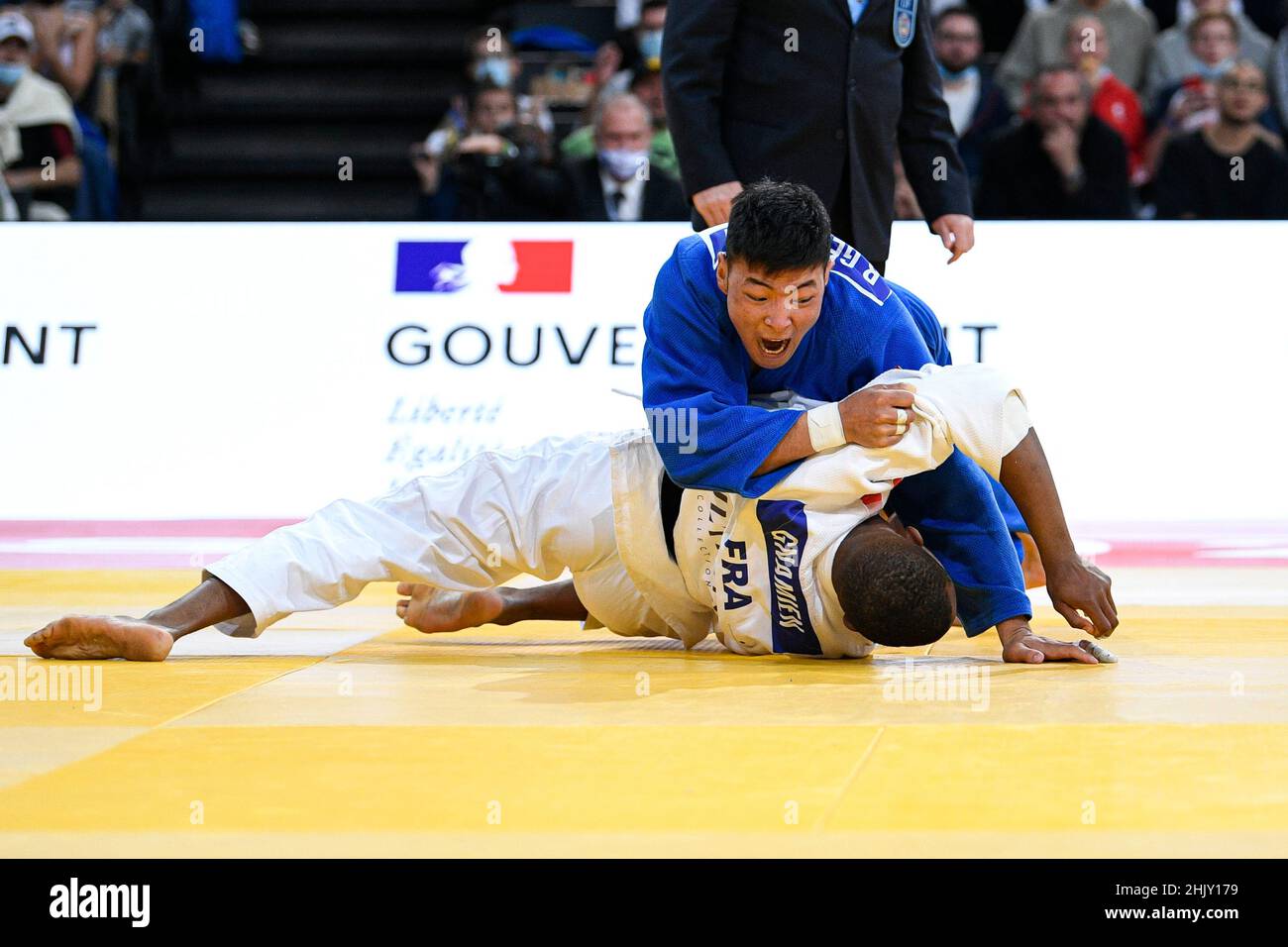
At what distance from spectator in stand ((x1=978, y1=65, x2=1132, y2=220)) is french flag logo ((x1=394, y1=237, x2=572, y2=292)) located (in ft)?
8.28

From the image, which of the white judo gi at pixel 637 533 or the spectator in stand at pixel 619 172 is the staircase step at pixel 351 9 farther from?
the white judo gi at pixel 637 533

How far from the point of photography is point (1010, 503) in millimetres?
4145

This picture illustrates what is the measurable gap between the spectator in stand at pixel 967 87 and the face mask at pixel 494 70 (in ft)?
7.49

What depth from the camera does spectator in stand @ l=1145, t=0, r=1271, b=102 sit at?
8828 millimetres

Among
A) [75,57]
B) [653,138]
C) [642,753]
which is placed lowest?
[642,753]

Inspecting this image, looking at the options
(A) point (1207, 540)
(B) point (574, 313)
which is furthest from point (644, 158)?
(A) point (1207, 540)

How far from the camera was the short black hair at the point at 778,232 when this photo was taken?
325 centimetres

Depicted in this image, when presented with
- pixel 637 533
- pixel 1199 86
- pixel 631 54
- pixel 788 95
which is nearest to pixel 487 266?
pixel 788 95

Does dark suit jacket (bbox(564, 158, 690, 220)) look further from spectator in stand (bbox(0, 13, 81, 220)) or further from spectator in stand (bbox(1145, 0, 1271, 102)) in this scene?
spectator in stand (bbox(1145, 0, 1271, 102))

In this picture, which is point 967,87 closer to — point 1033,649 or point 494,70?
point 494,70

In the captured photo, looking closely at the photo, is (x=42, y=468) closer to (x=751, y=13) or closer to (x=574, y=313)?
(x=574, y=313)

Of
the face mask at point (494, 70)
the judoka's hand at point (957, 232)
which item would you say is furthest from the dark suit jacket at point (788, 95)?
the face mask at point (494, 70)

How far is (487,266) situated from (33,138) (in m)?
3.33

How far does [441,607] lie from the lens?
3.97 metres
